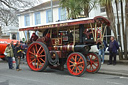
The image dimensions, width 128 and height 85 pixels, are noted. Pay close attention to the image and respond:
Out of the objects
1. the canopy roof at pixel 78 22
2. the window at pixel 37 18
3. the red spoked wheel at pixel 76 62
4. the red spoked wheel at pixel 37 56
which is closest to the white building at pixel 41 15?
the window at pixel 37 18

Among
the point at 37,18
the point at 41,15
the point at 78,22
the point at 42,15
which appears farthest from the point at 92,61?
the point at 37,18

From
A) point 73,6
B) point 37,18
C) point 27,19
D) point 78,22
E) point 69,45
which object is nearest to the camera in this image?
point 78,22

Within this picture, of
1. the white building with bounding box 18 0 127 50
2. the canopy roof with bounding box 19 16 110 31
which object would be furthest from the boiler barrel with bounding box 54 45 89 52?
the white building with bounding box 18 0 127 50

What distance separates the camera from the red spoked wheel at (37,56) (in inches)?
359

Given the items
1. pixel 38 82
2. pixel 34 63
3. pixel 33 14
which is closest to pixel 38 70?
pixel 34 63

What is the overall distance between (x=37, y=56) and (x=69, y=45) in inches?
75.4

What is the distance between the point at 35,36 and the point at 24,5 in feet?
43.4

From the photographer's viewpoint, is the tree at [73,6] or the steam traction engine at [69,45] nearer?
the steam traction engine at [69,45]

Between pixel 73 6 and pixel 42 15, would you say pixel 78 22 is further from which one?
pixel 42 15

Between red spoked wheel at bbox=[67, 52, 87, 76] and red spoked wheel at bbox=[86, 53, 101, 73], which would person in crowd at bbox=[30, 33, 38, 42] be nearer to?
red spoked wheel at bbox=[67, 52, 87, 76]

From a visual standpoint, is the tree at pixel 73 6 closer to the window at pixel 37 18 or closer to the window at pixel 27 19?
the window at pixel 37 18

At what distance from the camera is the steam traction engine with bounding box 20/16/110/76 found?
8180mm

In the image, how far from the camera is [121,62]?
11.4 m

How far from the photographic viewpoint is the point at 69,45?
8.70 meters
